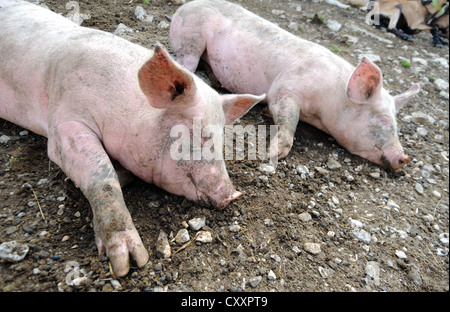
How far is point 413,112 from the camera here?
5.00 m

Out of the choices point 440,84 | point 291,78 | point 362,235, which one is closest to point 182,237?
point 362,235

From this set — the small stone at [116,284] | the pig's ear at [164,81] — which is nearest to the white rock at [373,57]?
the pig's ear at [164,81]

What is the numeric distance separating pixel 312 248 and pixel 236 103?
1159mm

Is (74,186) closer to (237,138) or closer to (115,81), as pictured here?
(115,81)

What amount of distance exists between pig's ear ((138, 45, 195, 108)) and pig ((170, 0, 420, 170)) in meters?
1.40

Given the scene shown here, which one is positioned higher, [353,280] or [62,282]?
[62,282]

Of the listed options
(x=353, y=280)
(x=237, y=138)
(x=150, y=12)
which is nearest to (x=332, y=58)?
(x=237, y=138)

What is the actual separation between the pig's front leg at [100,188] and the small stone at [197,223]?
0.39 metres

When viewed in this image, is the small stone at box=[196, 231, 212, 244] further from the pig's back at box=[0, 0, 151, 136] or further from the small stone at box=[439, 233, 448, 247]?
the small stone at box=[439, 233, 448, 247]

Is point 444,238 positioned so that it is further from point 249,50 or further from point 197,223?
point 249,50

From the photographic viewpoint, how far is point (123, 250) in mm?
2041

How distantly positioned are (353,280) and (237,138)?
1624 millimetres

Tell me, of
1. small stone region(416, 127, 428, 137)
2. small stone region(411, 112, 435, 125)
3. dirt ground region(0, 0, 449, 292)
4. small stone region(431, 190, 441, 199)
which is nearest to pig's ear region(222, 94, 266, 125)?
dirt ground region(0, 0, 449, 292)
